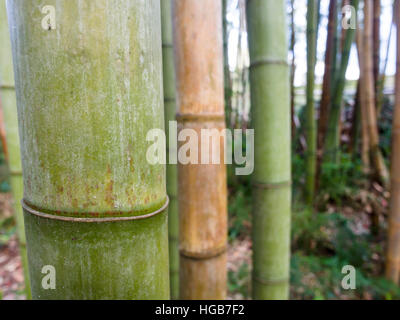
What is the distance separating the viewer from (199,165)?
655 mm

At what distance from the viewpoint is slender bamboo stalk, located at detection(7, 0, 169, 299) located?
30 centimetres

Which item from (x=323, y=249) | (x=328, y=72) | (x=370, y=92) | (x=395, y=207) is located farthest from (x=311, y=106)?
(x=323, y=249)

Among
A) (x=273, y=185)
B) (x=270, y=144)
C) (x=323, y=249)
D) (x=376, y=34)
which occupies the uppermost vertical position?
(x=376, y=34)

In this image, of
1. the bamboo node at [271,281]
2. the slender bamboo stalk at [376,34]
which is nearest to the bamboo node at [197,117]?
the bamboo node at [271,281]

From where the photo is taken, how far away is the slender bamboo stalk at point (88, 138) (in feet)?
0.97

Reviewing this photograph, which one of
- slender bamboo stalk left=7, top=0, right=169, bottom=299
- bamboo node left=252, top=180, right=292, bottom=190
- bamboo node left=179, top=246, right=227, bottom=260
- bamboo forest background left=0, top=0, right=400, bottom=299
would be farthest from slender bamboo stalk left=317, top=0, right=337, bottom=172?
slender bamboo stalk left=7, top=0, right=169, bottom=299

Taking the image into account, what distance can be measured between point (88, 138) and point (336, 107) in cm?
235

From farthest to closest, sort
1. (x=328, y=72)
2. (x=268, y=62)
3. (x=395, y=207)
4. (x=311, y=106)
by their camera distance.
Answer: (x=328, y=72) → (x=311, y=106) → (x=395, y=207) → (x=268, y=62)

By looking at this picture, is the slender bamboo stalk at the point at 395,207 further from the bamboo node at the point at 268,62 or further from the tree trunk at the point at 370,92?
the bamboo node at the point at 268,62

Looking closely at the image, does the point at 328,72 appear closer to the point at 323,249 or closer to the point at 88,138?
the point at 323,249
